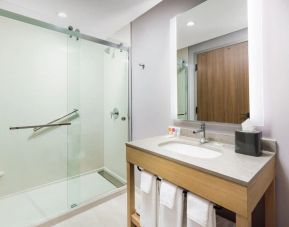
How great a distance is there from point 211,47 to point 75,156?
2035 mm

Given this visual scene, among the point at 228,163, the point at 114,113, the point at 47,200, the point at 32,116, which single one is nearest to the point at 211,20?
the point at 228,163

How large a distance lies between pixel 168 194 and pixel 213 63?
109 cm

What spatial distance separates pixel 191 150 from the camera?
4.57 ft

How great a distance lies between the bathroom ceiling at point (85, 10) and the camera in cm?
178

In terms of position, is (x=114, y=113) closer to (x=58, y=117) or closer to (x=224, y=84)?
(x=58, y=117)

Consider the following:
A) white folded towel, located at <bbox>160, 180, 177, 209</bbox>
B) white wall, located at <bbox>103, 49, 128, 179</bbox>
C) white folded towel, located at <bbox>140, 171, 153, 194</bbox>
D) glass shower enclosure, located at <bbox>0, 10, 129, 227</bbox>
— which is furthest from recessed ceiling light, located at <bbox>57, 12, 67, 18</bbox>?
white folded towel, located at <bbox>160, 180, 177, 209</bbox>

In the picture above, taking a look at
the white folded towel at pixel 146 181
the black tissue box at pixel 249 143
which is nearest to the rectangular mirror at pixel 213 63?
the black tissue box at pixel 249 143

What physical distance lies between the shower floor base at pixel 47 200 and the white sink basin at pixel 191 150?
1.18 m

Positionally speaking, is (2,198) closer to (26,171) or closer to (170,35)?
(26,171)

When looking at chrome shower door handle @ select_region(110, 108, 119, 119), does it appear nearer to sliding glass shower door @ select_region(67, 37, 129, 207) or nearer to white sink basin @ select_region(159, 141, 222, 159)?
sliding glass shower door @ select_region(67, 37, 129, 207)

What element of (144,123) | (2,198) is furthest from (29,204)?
(144,123)

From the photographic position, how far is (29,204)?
6.48 feet

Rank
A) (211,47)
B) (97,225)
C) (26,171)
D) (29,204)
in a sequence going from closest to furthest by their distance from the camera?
(211,47) < (97,225) < (29,204) < (26,171)

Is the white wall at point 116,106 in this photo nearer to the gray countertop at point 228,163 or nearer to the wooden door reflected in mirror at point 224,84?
the wooden door reflected in mirror at point 224,84
